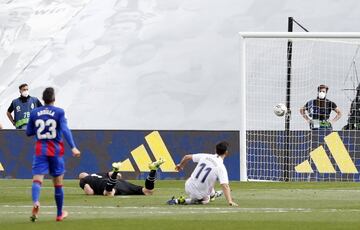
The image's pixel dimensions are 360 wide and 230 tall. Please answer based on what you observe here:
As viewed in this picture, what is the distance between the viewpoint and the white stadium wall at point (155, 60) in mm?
42781

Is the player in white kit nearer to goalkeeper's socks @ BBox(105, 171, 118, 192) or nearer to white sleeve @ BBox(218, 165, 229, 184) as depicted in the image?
white sleeve @ BBox(218, 165, 229, 184)

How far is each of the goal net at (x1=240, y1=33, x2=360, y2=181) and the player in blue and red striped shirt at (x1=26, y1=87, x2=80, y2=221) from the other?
12214 mm

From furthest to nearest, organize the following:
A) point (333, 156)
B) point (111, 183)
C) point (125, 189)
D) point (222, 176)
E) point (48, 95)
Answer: point (333, 156) → point (125, 189) → point (111, 183) → point (222, 176) → point (48, 95)

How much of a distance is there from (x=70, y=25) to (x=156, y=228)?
Result: 30.6m

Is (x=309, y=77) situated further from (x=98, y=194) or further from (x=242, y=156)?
(x=98, y=194)

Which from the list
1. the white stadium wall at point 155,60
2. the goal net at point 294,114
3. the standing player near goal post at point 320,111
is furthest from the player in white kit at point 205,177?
the white stadium wall at point 155,60

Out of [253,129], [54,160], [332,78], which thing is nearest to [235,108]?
[332,78]

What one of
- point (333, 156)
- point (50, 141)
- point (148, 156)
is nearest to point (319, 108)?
point (333, 156)

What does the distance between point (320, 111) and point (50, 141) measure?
13667mm

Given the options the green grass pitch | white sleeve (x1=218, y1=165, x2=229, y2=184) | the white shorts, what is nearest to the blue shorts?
the green grass pitch

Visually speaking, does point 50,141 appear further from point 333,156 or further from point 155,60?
point 155,60

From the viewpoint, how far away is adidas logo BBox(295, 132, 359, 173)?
29500mm

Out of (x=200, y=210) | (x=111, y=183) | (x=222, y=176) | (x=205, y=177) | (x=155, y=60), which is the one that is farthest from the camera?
(x=155, y=60)

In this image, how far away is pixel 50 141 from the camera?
17734 millimetres
